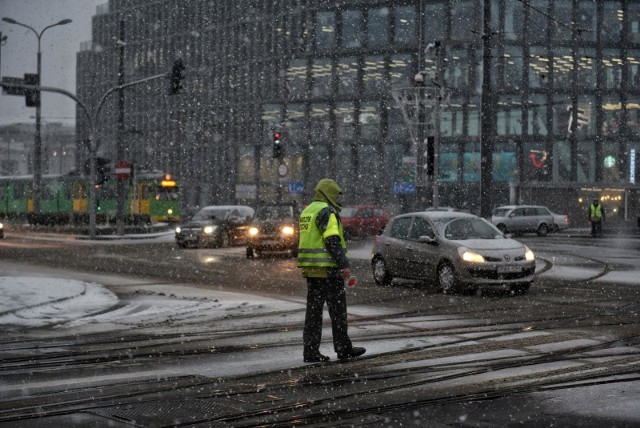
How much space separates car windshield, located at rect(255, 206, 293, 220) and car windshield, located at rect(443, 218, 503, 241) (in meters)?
12.2

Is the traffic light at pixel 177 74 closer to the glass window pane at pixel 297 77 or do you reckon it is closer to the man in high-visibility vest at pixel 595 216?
the man in high-visibility vest at pixel 595 216

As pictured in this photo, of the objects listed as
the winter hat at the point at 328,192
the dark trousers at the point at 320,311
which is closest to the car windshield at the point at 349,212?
the winter hat at the point at 328,192

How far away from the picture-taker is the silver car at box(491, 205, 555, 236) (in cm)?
4566

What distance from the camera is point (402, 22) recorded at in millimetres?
65312

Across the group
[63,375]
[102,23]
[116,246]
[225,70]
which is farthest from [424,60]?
[63,375]

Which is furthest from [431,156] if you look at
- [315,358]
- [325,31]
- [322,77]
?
[325,31]

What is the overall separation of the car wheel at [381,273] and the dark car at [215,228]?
16.0m

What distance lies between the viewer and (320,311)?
29.8 feet

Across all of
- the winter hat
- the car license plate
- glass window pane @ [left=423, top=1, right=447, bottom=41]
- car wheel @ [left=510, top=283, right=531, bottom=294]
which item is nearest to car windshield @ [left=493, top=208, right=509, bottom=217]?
glass window pane @ [left=423, top=1, right=447, bottom=41]

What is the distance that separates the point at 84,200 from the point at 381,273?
45780mm

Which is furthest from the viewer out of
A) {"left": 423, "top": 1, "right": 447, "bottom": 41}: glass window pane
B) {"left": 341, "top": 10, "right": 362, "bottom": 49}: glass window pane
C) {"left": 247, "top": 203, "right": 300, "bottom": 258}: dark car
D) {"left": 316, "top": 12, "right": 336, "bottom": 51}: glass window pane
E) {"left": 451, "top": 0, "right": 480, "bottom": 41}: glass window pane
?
{"left": 316, "top": 12, "right": 336, "bottom": 51}: glass window pane

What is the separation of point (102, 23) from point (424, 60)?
45771 mm

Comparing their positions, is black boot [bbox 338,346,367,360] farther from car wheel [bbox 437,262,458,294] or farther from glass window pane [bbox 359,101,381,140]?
glass window pane [bbox 359,101,381,140]

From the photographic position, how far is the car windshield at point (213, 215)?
115ft
